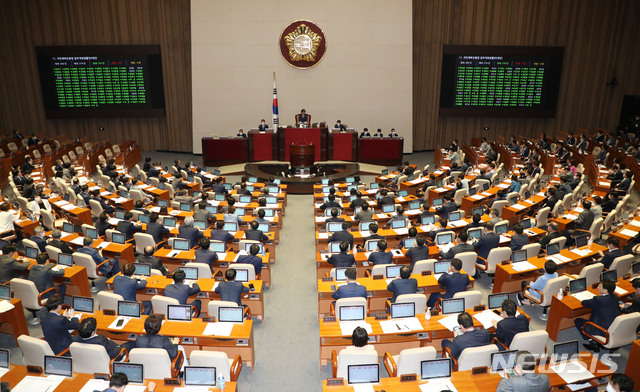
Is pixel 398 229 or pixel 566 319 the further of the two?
pixel 398 229

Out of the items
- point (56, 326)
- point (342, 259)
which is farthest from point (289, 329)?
point (56, 326)

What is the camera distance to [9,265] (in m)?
8.50

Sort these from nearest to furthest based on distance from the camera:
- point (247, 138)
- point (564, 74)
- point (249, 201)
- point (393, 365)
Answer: point (393, 365)
point (249, 201)
point (247, 138)
point (564, 74)

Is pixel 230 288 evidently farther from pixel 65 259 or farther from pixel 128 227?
pixel 128 227

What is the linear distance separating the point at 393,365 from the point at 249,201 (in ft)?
26.9

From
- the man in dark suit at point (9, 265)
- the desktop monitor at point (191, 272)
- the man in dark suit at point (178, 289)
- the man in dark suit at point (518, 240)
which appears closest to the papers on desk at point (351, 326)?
the man in dark suit at point (178, 289)

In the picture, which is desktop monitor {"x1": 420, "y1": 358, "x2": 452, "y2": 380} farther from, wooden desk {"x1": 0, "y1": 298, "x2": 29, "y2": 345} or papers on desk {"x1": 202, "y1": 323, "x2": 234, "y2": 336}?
wooden desk {"x1": 0, "y1": 298, "x2": 29, "y2": 345}

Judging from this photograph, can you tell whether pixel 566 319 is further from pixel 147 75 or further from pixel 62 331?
pixel 147 75

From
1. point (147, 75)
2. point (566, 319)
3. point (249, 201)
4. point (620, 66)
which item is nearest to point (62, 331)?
point (249, 201)

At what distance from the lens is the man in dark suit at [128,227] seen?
1074 centimetres

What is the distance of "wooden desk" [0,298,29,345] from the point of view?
25.0 ft

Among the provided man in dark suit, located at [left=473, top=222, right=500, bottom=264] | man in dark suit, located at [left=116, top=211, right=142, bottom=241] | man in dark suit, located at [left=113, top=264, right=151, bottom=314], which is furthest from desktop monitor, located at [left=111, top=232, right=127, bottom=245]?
man in dark suit, located at [left=473, top=222, right=500, bottom=264]

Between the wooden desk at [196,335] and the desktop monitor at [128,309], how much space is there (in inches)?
4.5

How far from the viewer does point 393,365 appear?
6043 mm
